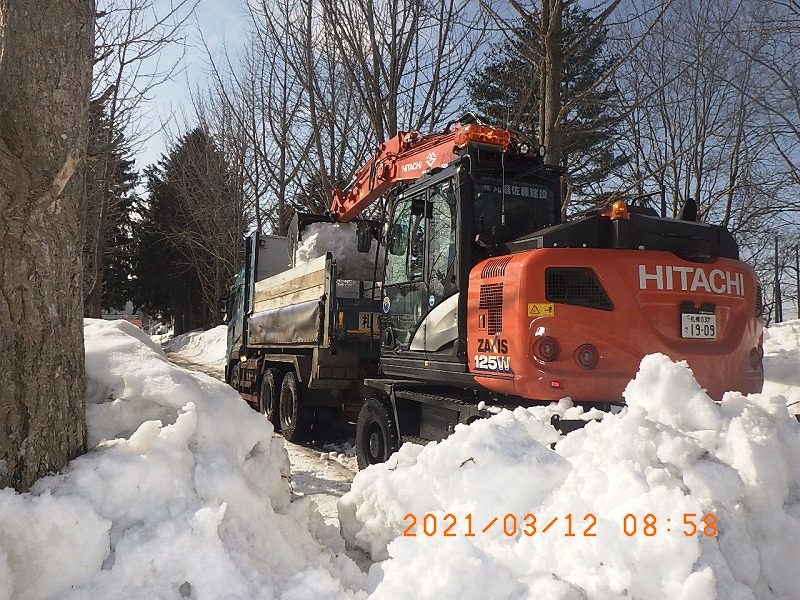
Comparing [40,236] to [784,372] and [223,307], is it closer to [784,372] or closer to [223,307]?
[784,372]

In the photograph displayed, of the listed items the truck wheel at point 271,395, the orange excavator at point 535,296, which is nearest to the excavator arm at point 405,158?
the orange excavator at point 535,296

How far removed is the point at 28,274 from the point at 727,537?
10.5 feet

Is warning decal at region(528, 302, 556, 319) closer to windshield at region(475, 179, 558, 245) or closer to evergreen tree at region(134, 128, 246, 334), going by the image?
windshield at region(475, 179, 558, 245)

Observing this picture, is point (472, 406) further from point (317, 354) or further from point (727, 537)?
point (317, 354)

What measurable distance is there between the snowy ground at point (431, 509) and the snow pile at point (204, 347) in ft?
69.5

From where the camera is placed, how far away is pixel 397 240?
246 inches

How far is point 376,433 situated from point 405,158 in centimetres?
305

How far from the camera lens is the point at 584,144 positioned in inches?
659

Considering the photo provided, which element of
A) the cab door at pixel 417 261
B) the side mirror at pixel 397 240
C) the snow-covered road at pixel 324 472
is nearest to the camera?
the cab door at pixel 417 261

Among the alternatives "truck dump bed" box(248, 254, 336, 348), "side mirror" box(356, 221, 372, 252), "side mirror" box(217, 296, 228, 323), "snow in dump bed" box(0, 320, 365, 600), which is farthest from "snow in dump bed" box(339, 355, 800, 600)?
"side mirror" box(217, 296, 228, 323)

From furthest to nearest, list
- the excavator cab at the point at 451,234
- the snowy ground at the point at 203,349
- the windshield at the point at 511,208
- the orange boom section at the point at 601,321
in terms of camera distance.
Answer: the snowy ground at the point at 203,349 < the windshield at the point at 511,208 < the excavator cab at the point at 451,234 < the orange boom section at the point at 601,321
